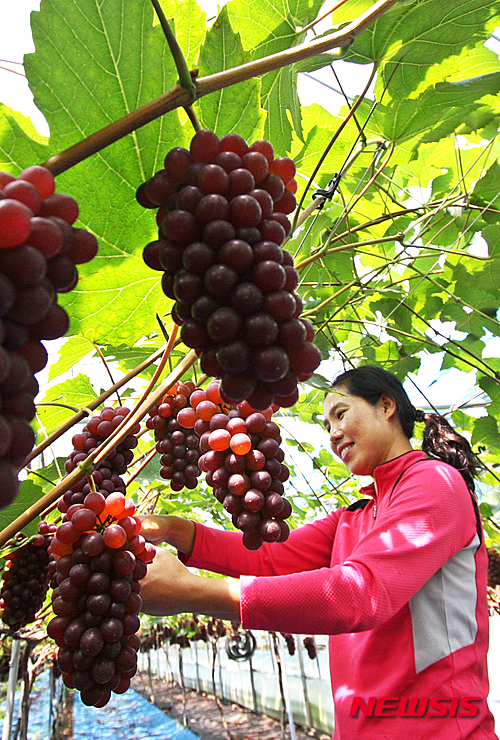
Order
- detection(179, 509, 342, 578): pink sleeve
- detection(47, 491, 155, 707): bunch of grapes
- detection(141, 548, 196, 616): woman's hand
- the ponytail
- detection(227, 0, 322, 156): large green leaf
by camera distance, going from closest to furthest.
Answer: detection(47, 491, 155, 707): bunch of grapes
detection(227, 0, 322, 156): large green leaf
detection(141, 548, 196, 616): woman's hand
detection(179, 509, 342, 578): pink sleeve
the ponytail

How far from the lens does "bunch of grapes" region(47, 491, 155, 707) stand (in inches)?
27.9

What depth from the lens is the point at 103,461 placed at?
3.22 ft

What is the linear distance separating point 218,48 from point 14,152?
0.26 m

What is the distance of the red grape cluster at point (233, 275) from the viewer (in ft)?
1.28

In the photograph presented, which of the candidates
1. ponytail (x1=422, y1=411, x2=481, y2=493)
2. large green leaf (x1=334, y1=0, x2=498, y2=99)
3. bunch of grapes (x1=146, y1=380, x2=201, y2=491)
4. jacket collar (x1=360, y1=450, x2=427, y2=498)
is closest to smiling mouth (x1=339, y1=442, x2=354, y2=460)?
jacket collar (x1=360, y1=450, x2=427, y2=498)

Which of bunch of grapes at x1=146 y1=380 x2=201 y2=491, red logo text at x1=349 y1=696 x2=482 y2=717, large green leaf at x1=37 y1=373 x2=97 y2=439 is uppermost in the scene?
large green leaf at x1=37 y1=373 x2=97 y2=439

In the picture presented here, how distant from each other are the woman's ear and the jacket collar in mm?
151

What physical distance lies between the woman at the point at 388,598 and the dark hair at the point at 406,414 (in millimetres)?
101

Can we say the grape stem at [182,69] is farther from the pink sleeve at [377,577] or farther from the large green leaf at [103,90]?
the pink sleeve at [377,577]

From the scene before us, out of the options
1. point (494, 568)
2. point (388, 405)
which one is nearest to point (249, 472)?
point (388, 405)

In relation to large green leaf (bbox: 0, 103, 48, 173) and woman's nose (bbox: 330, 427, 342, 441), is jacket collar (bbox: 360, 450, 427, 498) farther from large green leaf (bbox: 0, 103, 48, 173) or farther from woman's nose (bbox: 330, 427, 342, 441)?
large green leaf (bbox: 0, 103, 48, 173)

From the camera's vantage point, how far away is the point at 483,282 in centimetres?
171

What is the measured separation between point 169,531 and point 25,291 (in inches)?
38.9

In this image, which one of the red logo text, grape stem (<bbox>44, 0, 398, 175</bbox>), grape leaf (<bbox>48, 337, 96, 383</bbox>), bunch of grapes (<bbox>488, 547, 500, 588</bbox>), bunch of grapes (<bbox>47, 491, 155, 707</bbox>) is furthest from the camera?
bunch of grapes (<bbox>488, 547, 500, 588</bbox>)
